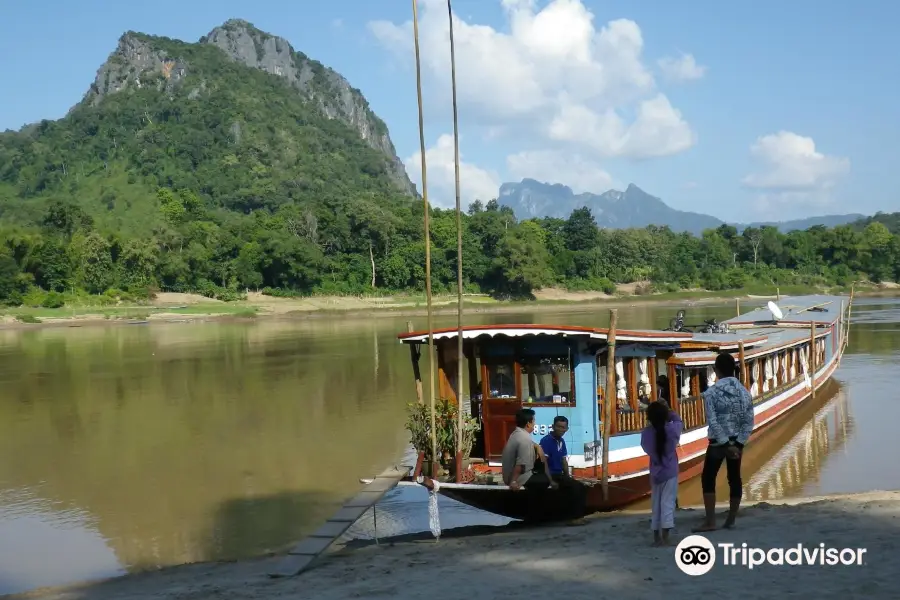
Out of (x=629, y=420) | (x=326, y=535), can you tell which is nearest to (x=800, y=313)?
(x=629, y=420)

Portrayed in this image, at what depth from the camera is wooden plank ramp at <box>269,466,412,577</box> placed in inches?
357

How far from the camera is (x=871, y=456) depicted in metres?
16.8

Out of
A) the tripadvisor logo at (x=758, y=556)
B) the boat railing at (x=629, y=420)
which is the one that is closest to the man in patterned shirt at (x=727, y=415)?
the tripadvisor logo at (x=758, y=556)

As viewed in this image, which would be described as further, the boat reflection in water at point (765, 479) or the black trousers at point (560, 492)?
the boat reflection in water at point (765, 479)

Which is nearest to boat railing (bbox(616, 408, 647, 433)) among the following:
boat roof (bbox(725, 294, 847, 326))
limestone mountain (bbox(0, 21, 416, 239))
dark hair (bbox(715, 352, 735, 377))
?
dark hair (bbox(715, 352, 735, 377))

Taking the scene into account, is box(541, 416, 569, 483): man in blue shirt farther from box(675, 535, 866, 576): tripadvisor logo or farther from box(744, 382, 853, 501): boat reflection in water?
box(744, 382, 853, 501): boat reflection in water

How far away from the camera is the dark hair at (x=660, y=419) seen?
338 inches

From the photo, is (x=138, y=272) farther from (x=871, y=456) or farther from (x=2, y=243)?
(x=871, y=456)

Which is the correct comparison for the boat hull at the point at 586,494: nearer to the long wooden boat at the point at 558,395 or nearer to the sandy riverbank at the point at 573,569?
Answer: the long wooden boat at the point at 558,395

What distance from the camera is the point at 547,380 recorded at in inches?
504

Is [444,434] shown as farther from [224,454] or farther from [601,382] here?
[224,454]

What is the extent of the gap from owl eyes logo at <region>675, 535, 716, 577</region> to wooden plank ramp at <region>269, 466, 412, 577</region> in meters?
3.65

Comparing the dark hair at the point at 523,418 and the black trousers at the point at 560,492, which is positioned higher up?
the dark hair at the point at 523,418

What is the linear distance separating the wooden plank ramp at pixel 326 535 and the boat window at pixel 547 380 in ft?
8.23
